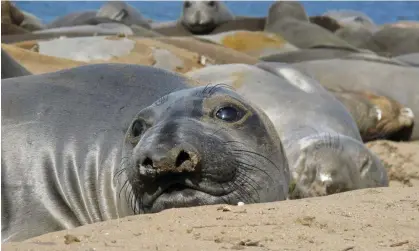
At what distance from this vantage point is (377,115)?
24.7 feet

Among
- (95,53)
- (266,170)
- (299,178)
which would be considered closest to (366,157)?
(299,178)

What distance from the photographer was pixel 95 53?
884 cm

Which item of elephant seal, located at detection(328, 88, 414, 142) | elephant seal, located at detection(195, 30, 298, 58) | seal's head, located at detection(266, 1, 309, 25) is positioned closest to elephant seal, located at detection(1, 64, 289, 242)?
elephant seal, located at detection(328, 88, 414, 142)

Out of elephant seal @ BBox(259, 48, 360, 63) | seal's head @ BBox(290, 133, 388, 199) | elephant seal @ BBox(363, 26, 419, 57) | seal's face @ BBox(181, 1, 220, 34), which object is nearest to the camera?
seal's head @ BBox(290, 133, 388, 199)

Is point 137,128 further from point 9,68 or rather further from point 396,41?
point 396,41

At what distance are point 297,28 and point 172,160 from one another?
10853 mm

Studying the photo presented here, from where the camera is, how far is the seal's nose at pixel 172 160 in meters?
3.16

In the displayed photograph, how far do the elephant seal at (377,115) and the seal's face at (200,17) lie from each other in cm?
849

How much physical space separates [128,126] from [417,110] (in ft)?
16.0

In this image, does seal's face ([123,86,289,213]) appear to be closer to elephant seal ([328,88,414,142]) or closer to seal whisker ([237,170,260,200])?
seal whisker ([237,170,260,200])

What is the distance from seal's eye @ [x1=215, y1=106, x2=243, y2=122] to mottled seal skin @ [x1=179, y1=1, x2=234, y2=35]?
41.2 feet

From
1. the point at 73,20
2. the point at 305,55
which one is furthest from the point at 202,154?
the point at 73,20

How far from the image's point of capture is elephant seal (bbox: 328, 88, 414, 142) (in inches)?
292

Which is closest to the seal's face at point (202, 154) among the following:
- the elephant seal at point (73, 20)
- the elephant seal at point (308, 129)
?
the elephant seal at point (308, 129)
